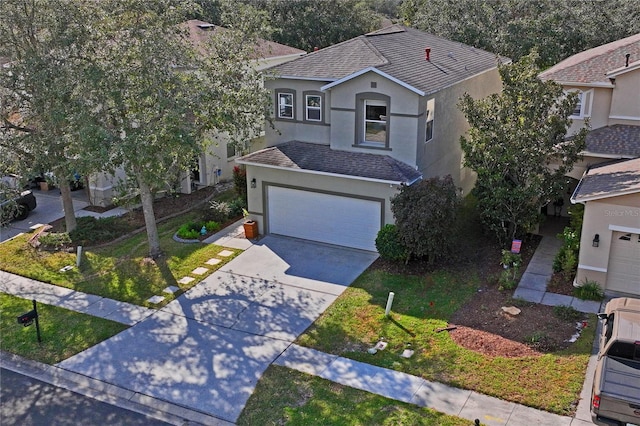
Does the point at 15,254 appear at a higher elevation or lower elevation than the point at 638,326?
lower

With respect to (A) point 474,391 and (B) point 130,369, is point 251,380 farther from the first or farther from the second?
(A) point 474,391

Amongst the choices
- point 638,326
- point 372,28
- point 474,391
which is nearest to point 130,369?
point 474,391

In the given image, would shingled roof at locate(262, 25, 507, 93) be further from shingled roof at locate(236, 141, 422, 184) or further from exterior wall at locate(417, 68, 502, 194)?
shingled roof at locate(236, 141, 422, 184)

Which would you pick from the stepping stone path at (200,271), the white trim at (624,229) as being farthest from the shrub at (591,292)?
the stepping stone path at (200,271)

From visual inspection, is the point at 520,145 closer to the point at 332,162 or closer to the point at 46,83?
the point at 332,162

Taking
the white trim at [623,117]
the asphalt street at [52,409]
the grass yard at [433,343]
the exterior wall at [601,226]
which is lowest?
the asphalt street at [52,409]

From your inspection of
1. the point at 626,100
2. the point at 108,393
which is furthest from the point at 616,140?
the point at 108,393

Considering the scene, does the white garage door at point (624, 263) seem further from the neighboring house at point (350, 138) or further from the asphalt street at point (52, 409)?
the asphalt street at point (52, 409)
